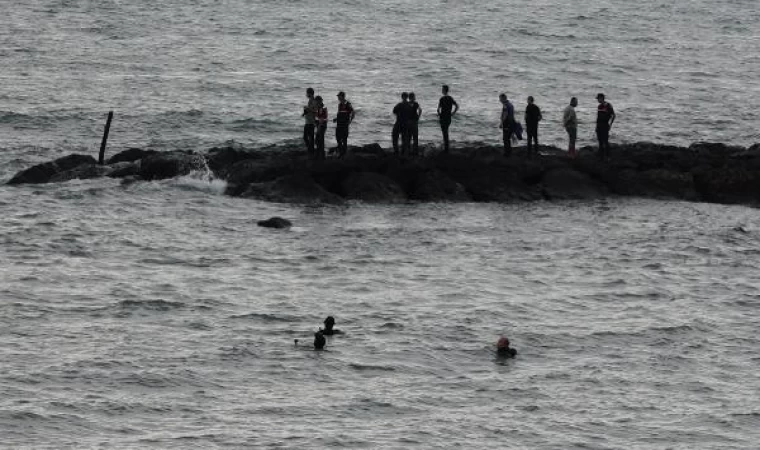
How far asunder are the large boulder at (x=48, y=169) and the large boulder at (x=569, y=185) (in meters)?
12.3

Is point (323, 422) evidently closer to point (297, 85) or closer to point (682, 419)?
point (682, 419)

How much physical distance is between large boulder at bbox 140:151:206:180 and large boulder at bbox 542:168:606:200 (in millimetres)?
8915

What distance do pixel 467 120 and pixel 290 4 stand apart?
151 feet

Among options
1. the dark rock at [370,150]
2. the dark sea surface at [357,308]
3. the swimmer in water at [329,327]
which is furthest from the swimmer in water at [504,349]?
the dark rock at [370,150]

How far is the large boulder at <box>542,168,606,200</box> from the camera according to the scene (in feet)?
133

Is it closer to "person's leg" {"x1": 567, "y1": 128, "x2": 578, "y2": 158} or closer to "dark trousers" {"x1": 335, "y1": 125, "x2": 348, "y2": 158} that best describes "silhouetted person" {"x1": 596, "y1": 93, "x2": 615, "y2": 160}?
"person's leg" {"x1": 567, "y1": 128, "x2": 578, "y2": 158}

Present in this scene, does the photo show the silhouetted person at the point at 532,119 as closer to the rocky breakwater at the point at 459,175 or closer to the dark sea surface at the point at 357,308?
the rocky breakwater at the point at 459,175

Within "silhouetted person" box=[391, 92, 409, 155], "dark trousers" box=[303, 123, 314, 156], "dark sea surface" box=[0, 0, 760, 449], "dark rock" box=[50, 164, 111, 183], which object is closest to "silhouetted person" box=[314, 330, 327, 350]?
"dark sea surface" box=[0, 0, 760, 449]

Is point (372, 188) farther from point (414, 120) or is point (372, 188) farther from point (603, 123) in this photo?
point (603, 123)

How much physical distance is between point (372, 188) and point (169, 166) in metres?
5.93

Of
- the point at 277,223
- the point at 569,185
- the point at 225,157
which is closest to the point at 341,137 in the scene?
the point at 225,157

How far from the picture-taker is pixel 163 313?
103 feet

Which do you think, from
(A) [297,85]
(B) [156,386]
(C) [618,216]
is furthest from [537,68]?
(B) [156,386]

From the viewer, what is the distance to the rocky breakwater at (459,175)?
4019 cm
